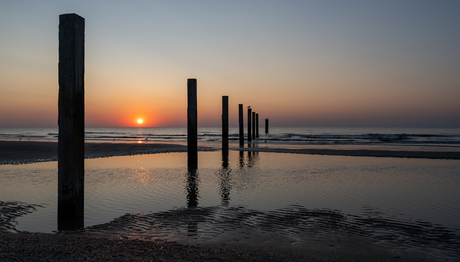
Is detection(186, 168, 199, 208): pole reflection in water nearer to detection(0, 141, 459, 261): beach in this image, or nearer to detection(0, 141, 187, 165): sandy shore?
detection(0, 141, 459, 261): beach

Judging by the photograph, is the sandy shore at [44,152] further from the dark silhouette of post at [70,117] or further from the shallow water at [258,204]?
the dark silhouette of post at [70,117]

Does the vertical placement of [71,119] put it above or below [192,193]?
above

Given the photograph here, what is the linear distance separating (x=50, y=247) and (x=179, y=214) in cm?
231

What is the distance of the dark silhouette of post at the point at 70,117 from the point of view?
15.2 feet

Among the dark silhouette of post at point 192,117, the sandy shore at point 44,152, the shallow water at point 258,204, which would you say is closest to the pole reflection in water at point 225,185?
the shallow water at point 258,204

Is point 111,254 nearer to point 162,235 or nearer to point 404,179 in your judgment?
point 162,235

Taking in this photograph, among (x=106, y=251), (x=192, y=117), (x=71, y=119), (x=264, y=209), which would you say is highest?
(x=192, y=117)

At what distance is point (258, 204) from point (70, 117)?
3670mm

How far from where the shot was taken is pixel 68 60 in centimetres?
462

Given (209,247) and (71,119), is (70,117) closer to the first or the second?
(71,119)

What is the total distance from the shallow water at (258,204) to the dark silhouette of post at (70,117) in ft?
1.11

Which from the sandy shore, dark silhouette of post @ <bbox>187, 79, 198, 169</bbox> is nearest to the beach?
dark silhouette of post @ <bbox>187, 79, 198, 169</bbox>

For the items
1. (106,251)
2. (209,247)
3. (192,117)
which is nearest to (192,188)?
(209,247)

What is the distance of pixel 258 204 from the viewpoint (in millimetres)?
6230
